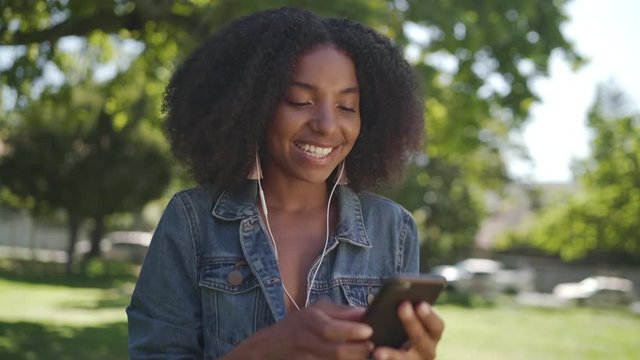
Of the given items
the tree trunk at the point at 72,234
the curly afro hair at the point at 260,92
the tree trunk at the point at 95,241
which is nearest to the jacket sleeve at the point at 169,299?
the curly afro hair at the point at 260,92

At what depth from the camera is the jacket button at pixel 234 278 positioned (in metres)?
2.12

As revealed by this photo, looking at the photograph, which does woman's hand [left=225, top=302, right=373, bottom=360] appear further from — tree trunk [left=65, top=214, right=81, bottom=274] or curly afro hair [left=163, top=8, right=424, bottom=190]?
tree trunk [left=65, top=214, right=81, bottom=274]

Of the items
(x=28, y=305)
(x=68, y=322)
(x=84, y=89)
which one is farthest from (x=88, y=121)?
(x=68, y=322)

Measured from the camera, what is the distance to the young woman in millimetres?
2105

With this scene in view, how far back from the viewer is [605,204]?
4181 cm

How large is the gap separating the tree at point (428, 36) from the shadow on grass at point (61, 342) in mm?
3211

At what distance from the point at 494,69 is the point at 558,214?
3513 cm

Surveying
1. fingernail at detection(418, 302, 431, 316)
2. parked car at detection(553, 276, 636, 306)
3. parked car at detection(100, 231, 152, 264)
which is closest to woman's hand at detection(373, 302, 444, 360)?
fingernail at detection(418, 302, 431, 316)

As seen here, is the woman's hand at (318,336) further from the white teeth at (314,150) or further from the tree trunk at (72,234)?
the tree trunk at (72,234)

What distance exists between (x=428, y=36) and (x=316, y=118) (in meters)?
8.21

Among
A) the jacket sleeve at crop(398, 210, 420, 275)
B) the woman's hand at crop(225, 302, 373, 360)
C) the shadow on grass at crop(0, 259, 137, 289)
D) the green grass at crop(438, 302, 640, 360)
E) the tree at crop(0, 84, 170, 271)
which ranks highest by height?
the tree at crop(0, 84, 170, 271)

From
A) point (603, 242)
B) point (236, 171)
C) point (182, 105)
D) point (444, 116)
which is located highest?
point (444, 116)

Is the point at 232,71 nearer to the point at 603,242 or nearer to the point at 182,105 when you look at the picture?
the point at 182,105

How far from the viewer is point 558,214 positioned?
1743 inches
